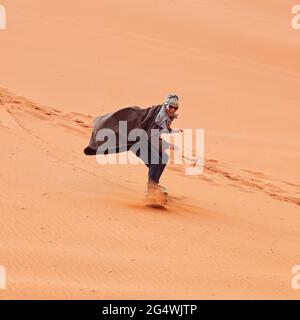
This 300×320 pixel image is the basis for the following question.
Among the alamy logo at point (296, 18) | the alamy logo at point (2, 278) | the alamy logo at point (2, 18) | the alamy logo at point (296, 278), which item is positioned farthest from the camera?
the alamy logo at point (296, 18)

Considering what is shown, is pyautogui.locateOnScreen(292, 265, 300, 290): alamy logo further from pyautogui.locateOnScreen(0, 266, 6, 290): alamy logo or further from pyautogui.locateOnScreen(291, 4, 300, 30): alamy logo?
pyautogui.locateOnScreen(291, 4, 300, 30): alamy logo

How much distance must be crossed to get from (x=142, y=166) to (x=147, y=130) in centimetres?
212

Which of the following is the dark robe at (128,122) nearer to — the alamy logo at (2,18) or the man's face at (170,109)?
the man's face at (170,109)

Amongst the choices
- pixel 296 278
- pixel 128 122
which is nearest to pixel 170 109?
pixel 128 122

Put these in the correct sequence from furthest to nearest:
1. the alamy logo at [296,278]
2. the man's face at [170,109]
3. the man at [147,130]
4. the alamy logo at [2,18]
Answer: the alamy logo at [2,18], the man at [147,130], the man's face at [170,109], the alamy logo at [296,278]

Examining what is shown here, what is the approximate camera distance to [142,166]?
8.92 meters

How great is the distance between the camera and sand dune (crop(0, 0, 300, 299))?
17.8 ft

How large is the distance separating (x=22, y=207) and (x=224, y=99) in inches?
324

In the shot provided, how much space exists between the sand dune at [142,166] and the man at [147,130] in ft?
1.50

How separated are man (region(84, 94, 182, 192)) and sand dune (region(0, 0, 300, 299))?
1.50ft

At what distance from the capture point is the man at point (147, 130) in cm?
675

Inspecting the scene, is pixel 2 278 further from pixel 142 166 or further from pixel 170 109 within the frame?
pixel 142 166

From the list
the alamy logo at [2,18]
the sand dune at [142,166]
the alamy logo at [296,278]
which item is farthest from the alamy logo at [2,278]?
the alamy logo at [2,18]
